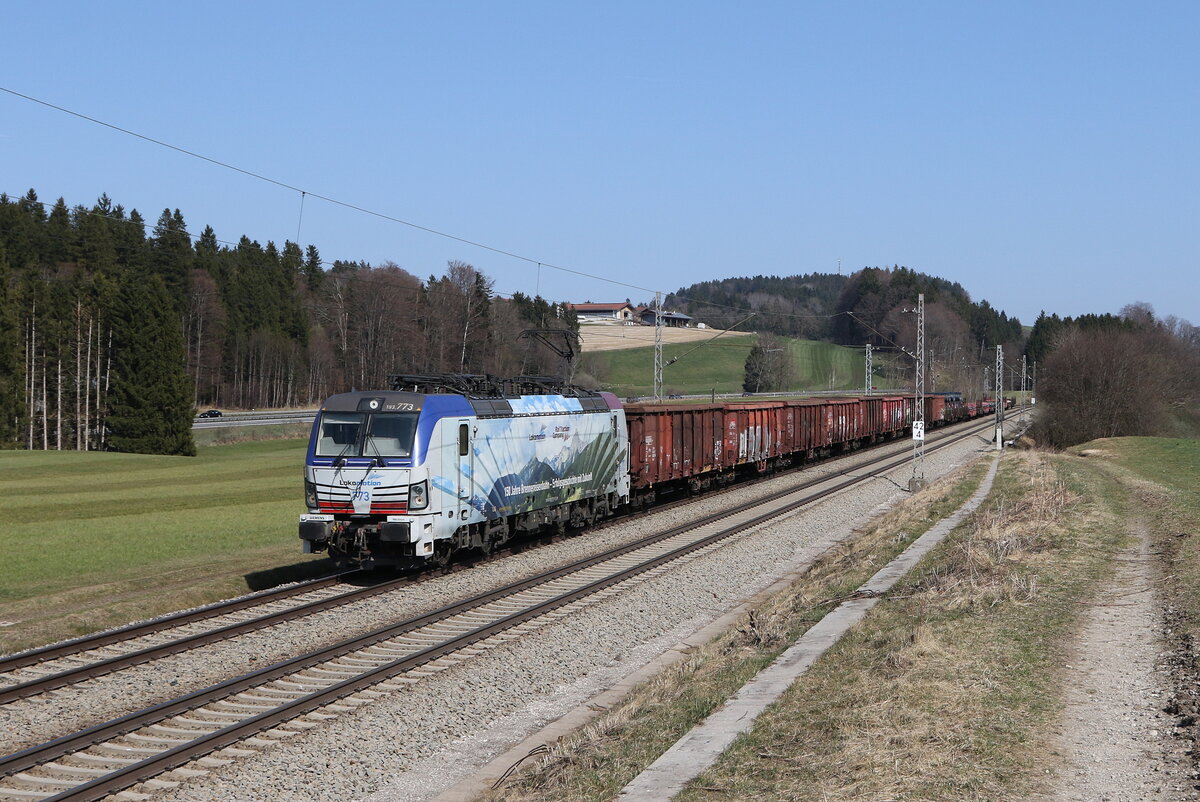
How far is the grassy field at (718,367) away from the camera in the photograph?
488 feet

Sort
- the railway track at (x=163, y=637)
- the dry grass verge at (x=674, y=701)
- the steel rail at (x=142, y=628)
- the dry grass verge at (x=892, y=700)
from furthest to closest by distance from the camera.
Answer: the steel rail at (x=142, y=628) → the railway track at (x=163, y=637) → the dry grass verge at (x=674, y=701) → the dry grass verge at (x=892, y=700)

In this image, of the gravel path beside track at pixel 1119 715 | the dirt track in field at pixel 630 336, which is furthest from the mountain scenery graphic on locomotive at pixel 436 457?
the dirt track in field at pixel 630 336

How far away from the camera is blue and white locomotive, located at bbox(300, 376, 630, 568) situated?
59.9 feet

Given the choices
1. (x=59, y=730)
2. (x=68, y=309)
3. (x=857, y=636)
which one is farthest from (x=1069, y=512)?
(x=68, y=309)

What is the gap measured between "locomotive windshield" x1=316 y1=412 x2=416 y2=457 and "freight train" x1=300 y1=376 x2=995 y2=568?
0.02 metres

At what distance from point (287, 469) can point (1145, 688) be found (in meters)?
43.4

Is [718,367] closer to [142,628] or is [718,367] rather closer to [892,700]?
[142,628]

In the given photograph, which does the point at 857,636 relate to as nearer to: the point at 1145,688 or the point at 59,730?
the point at 1145,688

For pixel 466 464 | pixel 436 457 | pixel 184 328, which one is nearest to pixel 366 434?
pixel 436 457

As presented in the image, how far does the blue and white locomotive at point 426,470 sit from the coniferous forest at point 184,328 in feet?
133

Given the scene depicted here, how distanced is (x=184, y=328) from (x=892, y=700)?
331 ft

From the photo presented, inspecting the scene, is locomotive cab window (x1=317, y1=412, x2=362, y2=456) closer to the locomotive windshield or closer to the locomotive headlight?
the locomotive windshield

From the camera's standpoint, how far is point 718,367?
16288cm

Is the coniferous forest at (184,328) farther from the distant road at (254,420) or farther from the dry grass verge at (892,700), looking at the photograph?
the dry grass verge at (892,700)
